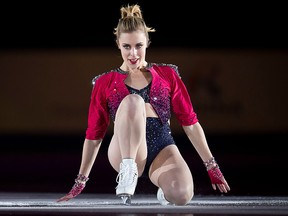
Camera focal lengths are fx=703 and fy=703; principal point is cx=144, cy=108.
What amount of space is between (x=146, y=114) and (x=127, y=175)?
1.51ft

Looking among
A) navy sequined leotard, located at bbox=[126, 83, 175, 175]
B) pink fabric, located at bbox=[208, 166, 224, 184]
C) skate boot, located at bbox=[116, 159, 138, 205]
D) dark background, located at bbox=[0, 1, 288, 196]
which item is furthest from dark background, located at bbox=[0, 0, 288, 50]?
skate boot, located at bbox=[116, 159, 138, 205]

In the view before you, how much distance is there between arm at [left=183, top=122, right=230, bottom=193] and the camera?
3689 mm

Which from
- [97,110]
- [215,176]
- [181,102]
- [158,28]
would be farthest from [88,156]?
[158,28]

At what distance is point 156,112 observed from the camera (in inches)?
150

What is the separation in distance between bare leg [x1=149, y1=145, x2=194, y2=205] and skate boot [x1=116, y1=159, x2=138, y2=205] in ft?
0.76

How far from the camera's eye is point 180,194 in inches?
143

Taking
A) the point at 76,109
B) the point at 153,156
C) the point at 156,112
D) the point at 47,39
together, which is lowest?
the point at 76,109

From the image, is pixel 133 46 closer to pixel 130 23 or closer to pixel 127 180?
pixel 130 23

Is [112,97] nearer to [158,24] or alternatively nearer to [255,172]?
[255,172]

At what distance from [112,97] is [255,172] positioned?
2.62 meters

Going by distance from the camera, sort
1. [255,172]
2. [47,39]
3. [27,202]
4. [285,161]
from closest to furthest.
Answer: [27,202] → [255,172] → [285,161] → [47,39]

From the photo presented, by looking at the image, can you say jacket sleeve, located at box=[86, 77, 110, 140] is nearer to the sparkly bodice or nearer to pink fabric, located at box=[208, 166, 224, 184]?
the sparkly bodice

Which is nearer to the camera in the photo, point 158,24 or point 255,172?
point 255,172

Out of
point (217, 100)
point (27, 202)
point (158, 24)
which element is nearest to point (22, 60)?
point (158, 24)
